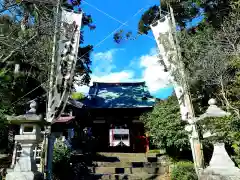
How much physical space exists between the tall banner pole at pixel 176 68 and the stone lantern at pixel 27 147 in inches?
185

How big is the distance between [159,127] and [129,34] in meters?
4.56

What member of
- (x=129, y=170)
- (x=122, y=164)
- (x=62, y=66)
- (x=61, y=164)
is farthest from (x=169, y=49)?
(x=61, y=164)

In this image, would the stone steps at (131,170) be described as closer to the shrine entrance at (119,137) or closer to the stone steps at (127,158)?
the stone steps at (127,158)

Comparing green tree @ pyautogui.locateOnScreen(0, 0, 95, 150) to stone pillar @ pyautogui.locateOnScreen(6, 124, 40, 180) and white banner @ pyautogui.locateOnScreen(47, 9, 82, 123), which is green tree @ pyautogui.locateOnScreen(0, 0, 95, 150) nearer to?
white banner @ pyautogui.locateOnScreen(47, 9, 82, 123)

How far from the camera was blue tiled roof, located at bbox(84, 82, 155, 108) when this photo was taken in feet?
52.6

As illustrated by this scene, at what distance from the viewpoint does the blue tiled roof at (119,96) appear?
52.6 ft

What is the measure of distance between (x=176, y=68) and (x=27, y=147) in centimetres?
561

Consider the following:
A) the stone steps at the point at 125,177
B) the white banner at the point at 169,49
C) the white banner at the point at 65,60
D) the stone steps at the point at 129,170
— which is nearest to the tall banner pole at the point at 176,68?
the white banner at the point at 169,49

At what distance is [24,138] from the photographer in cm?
514

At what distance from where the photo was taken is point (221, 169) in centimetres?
470

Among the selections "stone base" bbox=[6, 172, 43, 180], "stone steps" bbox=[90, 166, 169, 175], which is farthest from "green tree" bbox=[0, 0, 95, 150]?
"stone steps" bbox=[90, 166, 169, 175]

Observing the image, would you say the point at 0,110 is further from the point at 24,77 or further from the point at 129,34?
the point at 129,34

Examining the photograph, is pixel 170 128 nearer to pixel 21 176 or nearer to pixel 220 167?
pixel 220 167

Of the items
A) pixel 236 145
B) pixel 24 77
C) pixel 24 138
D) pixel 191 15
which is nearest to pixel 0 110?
pixel 24 77
